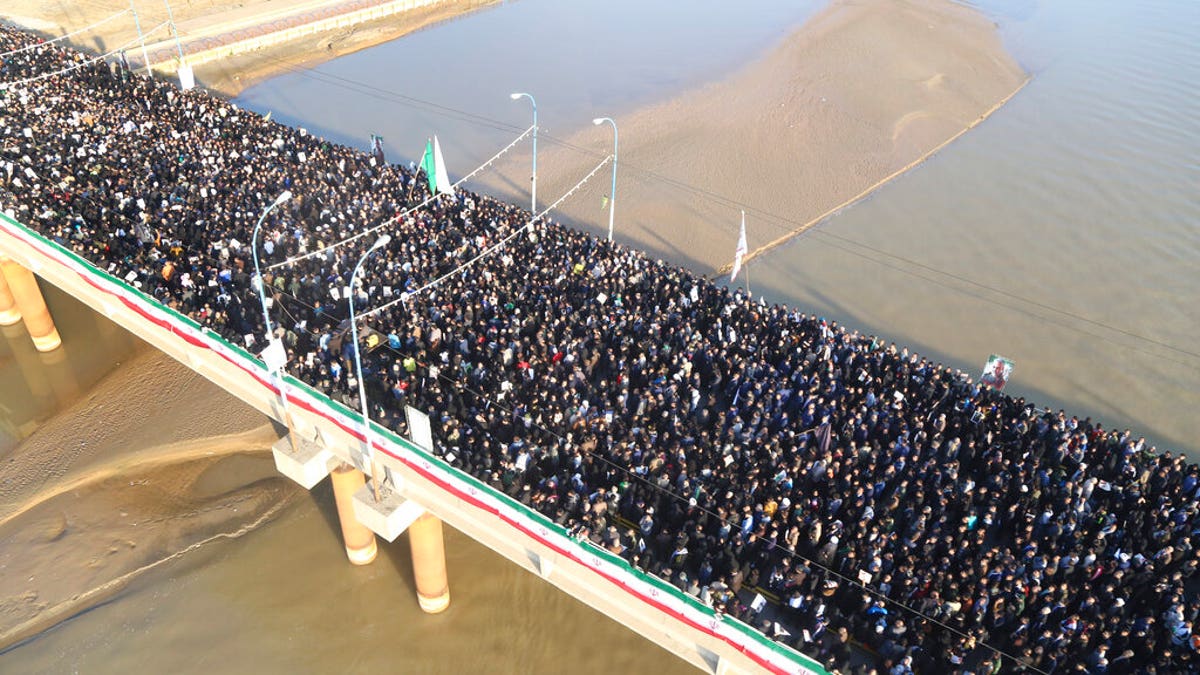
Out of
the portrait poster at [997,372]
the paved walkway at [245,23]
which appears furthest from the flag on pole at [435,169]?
the paved walkway at [245,23]

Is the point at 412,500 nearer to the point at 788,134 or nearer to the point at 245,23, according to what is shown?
the point at 788,134

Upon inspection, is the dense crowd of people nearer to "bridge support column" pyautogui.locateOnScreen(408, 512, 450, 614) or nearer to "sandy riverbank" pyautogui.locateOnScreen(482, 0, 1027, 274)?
"bridge support column" pyautogui.locateOnScreen(408, 512, 450, 614)

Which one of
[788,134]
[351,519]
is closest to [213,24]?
[788,134]

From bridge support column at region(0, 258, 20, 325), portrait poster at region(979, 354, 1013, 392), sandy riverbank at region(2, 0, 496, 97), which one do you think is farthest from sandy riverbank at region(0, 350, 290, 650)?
sandy riverbank at region(2, 0, 496, 97)

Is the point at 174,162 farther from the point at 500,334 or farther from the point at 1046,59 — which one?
the point at 1046,59

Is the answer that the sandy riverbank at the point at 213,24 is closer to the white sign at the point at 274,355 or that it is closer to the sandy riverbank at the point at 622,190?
the sandy riverbank at the point at 622,190
